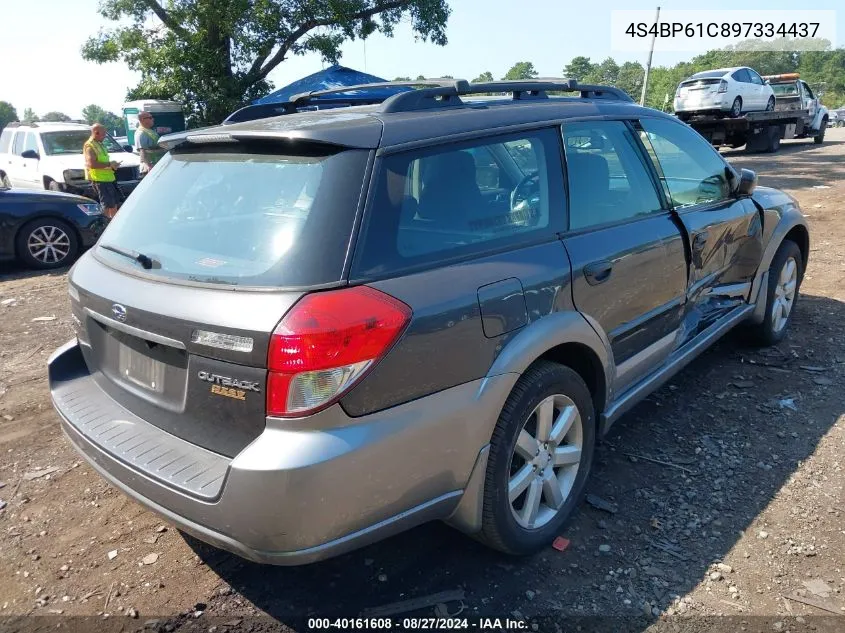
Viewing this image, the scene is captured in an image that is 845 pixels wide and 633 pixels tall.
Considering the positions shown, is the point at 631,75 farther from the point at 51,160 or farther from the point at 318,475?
the point at 318,475

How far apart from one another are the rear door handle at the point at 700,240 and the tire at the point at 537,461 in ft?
4.24

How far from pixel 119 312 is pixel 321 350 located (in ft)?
3.07

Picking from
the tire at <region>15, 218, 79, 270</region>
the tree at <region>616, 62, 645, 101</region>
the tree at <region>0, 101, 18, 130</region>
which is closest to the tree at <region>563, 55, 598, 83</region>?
the tree at <region>616, 62, 645, 101</region>

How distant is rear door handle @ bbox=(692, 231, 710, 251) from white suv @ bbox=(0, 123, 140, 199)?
10346 mm

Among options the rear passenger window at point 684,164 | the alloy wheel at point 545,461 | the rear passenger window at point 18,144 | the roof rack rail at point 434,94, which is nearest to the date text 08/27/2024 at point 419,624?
the alloy wheel at point 545,461

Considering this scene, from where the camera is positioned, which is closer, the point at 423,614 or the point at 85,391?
the point at 423,614

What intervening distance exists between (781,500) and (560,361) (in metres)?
1.30

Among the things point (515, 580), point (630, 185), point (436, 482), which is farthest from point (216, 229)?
point (630, 185)

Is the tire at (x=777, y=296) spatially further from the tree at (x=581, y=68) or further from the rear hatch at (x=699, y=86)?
the tree at (x=581, y=68)

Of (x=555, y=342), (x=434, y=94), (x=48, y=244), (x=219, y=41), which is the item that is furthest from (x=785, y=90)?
(x=555, y=342)

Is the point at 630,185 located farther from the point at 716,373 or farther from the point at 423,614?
the point at 423,614

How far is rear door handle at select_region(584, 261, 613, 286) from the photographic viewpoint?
2816 mm

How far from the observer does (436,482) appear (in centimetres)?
225

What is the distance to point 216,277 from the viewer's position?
221cm
